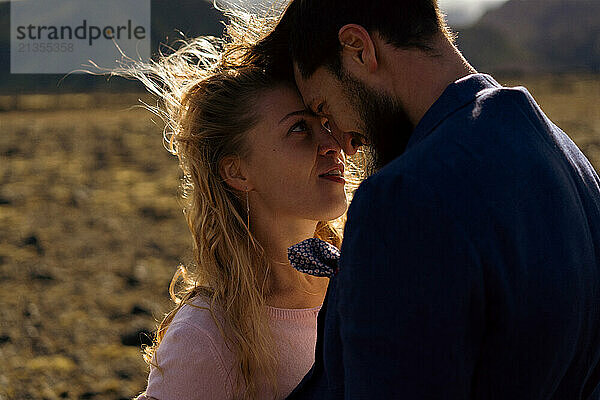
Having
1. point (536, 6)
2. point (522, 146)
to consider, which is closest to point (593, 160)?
point (522, 146)

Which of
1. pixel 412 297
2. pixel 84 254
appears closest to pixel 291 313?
pixel 412 297

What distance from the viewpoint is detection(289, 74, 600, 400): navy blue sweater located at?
1.25 meters

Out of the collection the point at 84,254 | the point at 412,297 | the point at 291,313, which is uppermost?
the point at 84,254

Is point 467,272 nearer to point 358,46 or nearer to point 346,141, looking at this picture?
point 358,46

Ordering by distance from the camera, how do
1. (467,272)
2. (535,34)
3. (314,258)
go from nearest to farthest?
(467,272), (314,258), (535,34)

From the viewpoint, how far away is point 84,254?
893cm

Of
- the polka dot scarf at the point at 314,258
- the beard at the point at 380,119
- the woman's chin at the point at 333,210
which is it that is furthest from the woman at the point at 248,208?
the beard at the point at 380,119

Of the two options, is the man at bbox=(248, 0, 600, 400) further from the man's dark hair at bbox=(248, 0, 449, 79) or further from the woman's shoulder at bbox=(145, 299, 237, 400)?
the woman's shoulder at bbox=(145, 299, 237, 400)

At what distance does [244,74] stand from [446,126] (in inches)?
47.8

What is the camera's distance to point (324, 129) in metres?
2.43

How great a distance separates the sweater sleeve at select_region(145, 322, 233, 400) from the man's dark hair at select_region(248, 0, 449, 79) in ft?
2.76

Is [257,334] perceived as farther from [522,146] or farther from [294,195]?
[522,146]

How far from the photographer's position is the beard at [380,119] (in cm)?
169

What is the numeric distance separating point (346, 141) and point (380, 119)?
0.57 m
